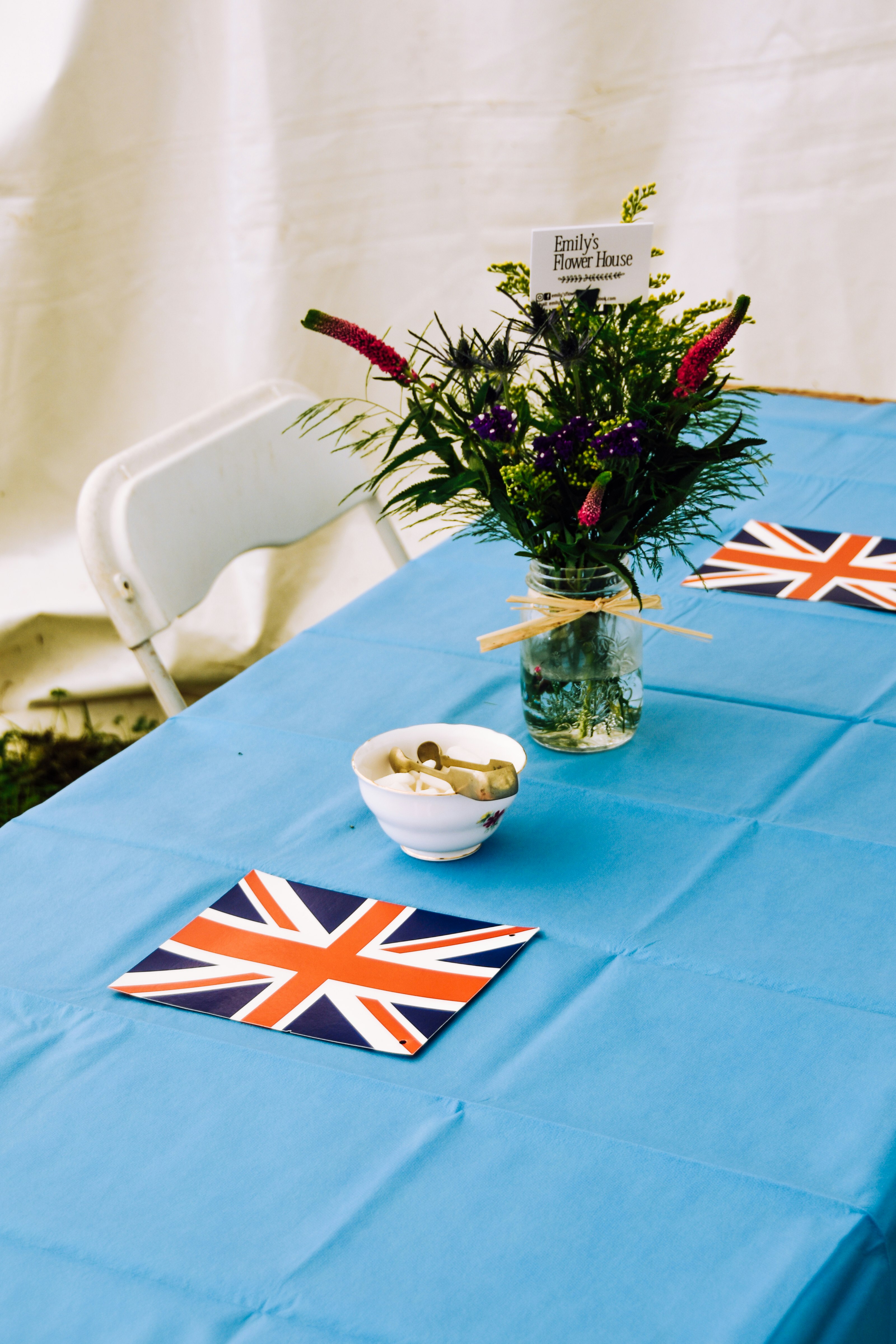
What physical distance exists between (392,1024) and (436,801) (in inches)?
7.2

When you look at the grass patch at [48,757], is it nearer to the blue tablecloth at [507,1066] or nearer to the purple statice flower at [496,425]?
the blue tablecloth at [507,1066]

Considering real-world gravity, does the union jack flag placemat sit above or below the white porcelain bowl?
above

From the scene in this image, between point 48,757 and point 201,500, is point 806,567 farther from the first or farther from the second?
point 48,757

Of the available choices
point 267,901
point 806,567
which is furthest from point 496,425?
point 806,567

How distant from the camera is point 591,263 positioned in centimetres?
108

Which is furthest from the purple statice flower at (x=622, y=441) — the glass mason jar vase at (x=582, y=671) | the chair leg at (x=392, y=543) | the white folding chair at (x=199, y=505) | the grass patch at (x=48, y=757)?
the grass patch at (x=48, y=757)

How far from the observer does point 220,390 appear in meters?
2.96

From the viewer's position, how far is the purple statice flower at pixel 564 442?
3.33ft

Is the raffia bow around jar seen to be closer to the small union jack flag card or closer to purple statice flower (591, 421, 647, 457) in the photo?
purple statice flower (591, 421, 647, 457)

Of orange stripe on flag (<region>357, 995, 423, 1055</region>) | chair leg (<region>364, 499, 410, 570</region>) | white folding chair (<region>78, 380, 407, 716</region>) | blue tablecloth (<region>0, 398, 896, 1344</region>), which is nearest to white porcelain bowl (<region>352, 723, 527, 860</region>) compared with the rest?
blue tablecloth (<region>0, 398, 896, 1344</region>)

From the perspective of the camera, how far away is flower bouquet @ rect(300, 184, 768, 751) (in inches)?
39.9

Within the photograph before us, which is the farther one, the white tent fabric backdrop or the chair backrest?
the white tent fabric backdrop

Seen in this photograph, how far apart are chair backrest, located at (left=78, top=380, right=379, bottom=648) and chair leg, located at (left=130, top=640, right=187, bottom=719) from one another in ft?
0.05

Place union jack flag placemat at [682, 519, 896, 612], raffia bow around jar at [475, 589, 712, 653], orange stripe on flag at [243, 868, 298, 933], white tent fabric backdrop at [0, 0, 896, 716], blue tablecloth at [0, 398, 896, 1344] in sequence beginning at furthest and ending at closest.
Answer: white tent fabric backdrop at [0, 0, 896, 716], union jack flag placemat at [682, 519, 896, 612], raffia bow around jar at [475, 589, 712, 653], orange stripe on flag at [243, 868, 298, 933], blue tablecloth at [0, 398, 896, 1344]
